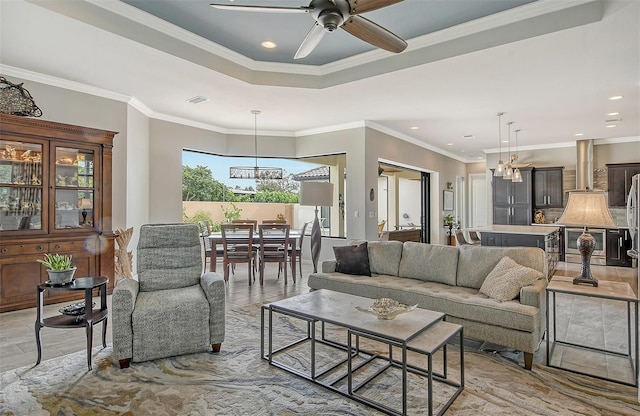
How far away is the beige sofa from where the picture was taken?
272cm

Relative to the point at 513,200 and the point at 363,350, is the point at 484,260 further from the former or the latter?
the point at 513,200

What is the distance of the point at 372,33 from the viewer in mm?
2541

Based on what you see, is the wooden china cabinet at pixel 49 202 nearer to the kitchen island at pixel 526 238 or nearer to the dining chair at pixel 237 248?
the dining chair at pixel 237 248

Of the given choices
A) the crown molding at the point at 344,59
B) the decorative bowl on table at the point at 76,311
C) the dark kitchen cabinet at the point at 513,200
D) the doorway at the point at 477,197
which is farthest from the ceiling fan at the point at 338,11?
the doorway at the point at 477,197

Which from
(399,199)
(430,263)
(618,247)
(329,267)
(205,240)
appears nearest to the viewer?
(430,263)

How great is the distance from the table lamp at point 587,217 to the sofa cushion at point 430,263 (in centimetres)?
102

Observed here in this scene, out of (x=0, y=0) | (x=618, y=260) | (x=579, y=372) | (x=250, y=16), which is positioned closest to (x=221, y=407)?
(x=579, y=372)

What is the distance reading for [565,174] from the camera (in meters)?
8.34

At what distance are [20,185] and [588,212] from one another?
5.73 m

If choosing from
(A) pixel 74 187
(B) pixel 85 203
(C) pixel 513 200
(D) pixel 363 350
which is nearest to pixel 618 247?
(C) pixel 513 200

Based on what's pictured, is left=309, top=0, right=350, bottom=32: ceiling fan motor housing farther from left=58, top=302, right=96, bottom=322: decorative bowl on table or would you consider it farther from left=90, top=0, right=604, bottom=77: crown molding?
left=58, top=302, right=96, bottom=322: decorative bowl on table

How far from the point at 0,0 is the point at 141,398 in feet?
10.6

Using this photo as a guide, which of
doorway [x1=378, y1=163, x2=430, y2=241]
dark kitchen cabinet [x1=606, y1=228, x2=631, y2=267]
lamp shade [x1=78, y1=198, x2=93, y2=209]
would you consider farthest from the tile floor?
doorway [x1=378, y1=163, x2=430, y2=241]

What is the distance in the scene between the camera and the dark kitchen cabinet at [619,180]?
7.44 meters
